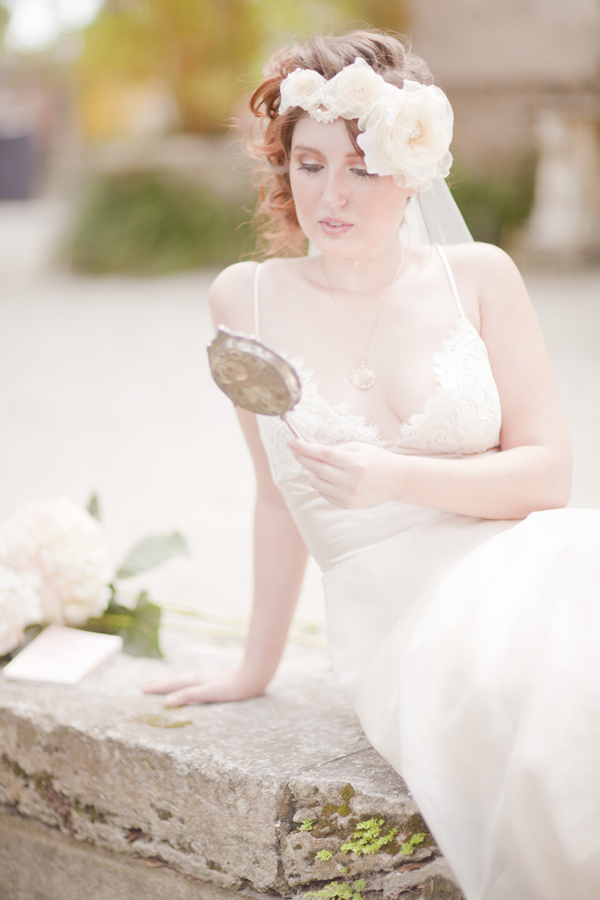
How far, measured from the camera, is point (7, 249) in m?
11.6

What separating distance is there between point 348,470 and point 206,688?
0.86 metres

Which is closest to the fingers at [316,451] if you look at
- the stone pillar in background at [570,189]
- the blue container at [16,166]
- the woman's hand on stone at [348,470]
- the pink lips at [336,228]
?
the woman's hand on stone at [348,470]

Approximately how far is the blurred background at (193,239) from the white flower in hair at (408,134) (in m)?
1.81

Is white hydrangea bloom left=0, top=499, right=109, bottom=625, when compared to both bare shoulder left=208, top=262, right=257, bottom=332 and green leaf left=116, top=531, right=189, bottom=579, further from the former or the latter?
bare shoulder left=208, top=262, right=257, bottom=332

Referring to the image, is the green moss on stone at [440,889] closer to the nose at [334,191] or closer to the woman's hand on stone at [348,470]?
the woman's hand on stone at [348,470]

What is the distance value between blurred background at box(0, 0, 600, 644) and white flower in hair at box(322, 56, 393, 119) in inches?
74.0

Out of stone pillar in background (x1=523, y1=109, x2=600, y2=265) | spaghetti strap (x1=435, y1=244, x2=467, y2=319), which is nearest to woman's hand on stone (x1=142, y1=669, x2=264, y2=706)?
spaghetti strap (x1=435, y1=244, x2=467, y2=319)

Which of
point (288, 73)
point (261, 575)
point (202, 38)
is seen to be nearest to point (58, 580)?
point (261, 575)

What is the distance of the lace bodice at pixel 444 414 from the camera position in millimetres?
1666

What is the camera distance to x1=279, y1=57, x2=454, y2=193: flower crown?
1532 millimetres

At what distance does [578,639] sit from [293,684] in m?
1.00

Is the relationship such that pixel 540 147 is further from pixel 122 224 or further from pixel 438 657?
pixel 438 657

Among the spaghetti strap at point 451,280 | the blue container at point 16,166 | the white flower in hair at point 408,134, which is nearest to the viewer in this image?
the white flower in hair at point 408,134

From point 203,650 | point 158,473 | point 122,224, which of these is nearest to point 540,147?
point 122,224
